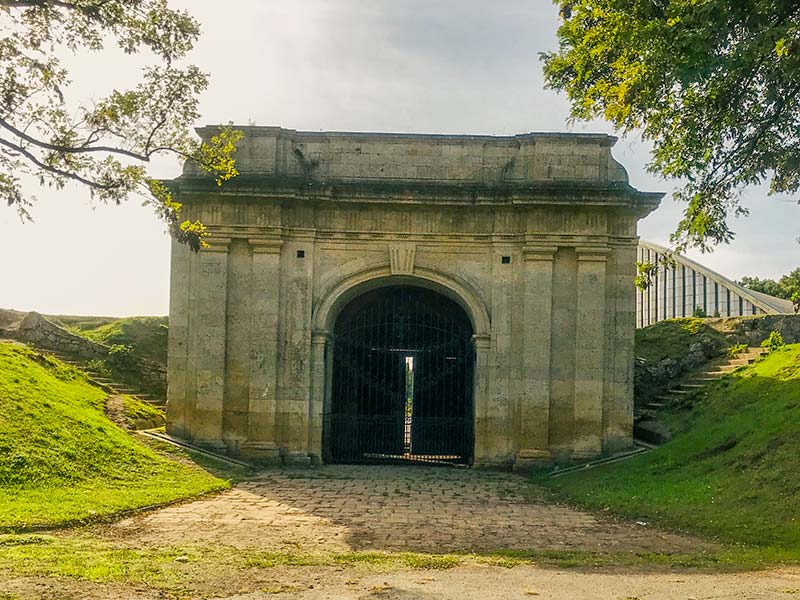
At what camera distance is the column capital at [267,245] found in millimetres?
15234

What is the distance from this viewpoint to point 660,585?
6.27 meters

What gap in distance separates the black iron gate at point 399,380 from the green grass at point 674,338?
4.94 meters

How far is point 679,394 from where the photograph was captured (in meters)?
16.5

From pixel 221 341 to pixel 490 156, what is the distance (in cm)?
660

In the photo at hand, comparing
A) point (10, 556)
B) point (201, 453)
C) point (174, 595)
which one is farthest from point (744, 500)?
point (201, 453)

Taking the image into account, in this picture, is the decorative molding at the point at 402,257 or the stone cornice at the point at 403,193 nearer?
the stone cornice at the point at 403,193

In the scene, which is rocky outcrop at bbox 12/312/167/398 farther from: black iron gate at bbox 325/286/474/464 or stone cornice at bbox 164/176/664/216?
stone cornice at bbox 164/176/664/216

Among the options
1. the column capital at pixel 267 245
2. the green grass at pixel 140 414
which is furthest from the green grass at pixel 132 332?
the column capital at pixel 267 245

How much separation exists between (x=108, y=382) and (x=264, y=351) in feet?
15.6

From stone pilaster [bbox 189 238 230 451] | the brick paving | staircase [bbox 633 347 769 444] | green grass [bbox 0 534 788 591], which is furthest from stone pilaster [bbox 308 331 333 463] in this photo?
green grass [bbox 0 534 788 591]

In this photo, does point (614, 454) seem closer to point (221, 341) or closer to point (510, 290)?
point (510, 290)

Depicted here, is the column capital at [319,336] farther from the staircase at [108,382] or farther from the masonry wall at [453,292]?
the staircase at [108,382]

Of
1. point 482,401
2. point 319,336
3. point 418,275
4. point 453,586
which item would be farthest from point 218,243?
point 453,586

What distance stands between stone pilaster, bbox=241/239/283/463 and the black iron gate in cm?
134
